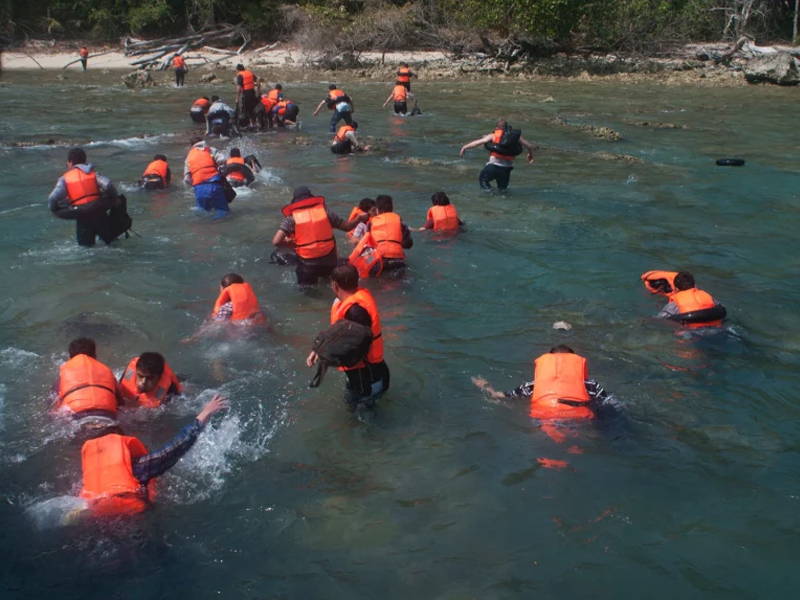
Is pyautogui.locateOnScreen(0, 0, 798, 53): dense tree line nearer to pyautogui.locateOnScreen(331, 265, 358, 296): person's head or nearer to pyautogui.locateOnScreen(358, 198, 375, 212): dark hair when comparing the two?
pyautogui.locateOnScreen(358, 198, 375, 212): dark hair

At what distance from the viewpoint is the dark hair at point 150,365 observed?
663 centimetres

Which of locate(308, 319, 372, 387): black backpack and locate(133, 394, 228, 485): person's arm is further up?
locate(308, 319, 372, 387): black backpack

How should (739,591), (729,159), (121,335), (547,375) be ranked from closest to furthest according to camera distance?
(739,591) < (547,375) < (121,335) < (729,159)

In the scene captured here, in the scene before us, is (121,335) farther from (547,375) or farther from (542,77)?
(542,77)

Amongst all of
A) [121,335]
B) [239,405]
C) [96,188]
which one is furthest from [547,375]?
[96,188]

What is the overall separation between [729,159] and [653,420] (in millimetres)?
12384

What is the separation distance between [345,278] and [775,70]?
29.7 metres

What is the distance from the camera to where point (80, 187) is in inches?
425

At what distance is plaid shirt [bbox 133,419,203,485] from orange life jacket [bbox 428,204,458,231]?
7141 millimetres

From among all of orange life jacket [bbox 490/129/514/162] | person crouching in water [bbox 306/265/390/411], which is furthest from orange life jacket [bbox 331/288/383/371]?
orange life jacket [bbox 490/129/514/162]

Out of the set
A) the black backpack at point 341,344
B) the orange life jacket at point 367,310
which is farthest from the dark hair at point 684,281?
the black backpack at point 341,344

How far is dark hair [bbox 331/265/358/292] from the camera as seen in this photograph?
6427 mm

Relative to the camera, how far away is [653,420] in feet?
23.7

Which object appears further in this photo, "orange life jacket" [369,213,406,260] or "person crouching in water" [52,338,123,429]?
"orange life jacket" [369,213,406,260]
